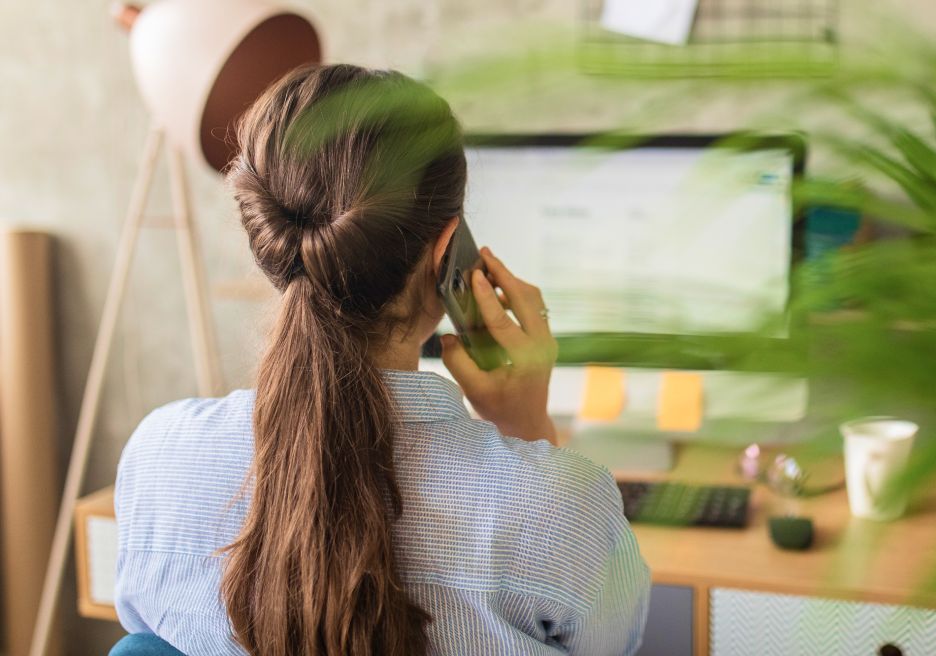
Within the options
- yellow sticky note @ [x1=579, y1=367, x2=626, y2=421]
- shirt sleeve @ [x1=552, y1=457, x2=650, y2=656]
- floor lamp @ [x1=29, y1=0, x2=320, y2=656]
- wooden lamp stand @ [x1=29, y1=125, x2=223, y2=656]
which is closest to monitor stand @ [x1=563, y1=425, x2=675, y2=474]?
yellow sticky note @ [x1=579, y1=367, x2=626, y2=421]

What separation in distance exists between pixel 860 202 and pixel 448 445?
0.66 m

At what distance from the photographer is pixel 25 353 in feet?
6.75

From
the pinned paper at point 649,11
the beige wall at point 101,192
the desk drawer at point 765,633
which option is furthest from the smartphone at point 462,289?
the beige wall at point 101,192

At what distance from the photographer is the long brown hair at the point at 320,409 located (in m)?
0.81

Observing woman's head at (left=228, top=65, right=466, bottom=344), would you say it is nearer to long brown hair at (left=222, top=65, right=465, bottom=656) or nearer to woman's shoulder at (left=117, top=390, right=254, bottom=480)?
long brown hair at (left=222, top=65, right=465, bottom=656)

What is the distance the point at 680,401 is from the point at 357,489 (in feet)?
2.08

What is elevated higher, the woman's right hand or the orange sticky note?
the orange sticky note

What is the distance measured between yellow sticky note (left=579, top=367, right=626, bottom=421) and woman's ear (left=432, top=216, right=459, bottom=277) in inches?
24.4

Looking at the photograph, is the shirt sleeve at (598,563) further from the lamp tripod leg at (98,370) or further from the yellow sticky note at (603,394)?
the lamp tripod leg at (98,370)

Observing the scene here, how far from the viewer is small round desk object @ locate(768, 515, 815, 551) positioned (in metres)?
1.20

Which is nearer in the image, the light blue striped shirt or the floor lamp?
the light blue striped shirt

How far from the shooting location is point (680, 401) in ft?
0.76

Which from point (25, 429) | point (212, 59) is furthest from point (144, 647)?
point (25, 429)

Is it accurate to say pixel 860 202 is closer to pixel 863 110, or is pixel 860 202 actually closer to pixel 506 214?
pixel 863 110
